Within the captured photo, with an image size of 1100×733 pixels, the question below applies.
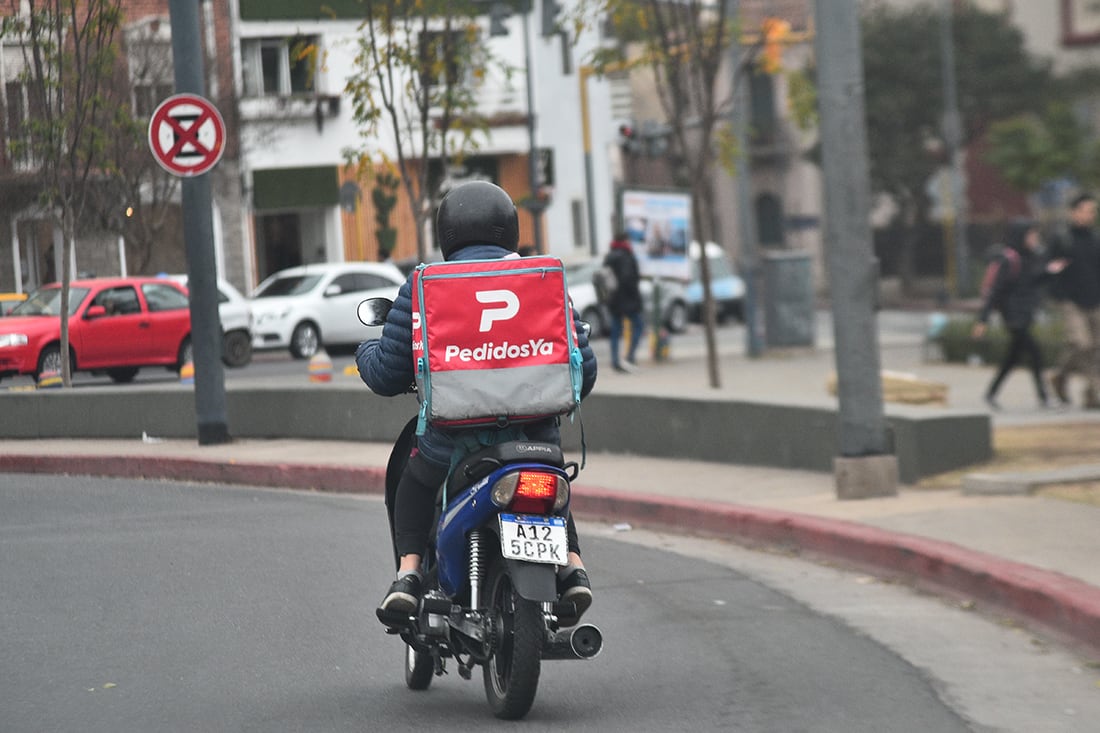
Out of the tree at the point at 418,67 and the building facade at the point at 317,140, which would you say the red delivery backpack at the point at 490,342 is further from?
the building facade at the point at 317,140

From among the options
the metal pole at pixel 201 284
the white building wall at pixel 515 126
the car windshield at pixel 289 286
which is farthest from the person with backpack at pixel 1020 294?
the white building wall at pixel 515 126

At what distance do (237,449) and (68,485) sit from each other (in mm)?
1852

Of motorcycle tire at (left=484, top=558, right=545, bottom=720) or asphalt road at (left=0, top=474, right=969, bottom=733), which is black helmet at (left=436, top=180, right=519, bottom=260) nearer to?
motorcycle tire at (left=484, top=558, right=545, bottom=720)

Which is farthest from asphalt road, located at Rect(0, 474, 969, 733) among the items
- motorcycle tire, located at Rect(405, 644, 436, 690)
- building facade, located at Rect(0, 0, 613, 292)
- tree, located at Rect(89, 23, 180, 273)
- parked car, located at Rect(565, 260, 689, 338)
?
parked car, located at Rect(565, 260, 689, 338)

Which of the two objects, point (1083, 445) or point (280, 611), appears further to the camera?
point (1083, 445)

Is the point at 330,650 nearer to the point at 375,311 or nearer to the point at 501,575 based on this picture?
the point at 501,575

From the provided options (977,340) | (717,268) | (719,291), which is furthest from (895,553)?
(717,268)

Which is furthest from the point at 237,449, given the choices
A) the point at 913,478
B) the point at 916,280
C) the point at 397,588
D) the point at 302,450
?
the point at 916,280

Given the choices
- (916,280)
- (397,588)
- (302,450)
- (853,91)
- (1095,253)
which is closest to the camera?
(397,588)

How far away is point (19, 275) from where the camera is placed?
692 inches

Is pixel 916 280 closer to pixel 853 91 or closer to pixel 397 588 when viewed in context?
pixel 853 91

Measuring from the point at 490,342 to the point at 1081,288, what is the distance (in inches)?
460

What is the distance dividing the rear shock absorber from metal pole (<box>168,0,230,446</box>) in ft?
31.5

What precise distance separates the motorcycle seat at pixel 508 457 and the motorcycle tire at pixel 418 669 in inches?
30.9
